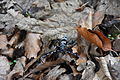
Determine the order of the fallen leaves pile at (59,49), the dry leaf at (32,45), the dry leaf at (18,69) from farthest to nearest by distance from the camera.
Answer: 1. the dry leaf at (32,45)
2. the dry leaf at (18,69)
3. the fallen leaves pile at (59,49)

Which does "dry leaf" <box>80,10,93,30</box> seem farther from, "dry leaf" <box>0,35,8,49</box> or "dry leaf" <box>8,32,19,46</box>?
"dry leaf" <box>0,35,8,49</box>

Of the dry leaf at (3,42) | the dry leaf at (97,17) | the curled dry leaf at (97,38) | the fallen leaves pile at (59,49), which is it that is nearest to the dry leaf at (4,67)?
the fallen leaves pile at (59,49)

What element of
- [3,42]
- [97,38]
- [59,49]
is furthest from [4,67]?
[97,38]

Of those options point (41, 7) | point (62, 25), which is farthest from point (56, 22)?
point (41, 7)

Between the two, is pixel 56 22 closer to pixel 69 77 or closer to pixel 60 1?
pixel 60 1

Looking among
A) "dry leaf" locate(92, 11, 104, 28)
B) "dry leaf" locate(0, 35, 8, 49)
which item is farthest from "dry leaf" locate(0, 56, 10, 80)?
"dry leaf" locate(92, 11, 104, 28)

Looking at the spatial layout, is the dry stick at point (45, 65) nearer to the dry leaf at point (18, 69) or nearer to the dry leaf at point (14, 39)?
the dry leaf at point (18, 69)
